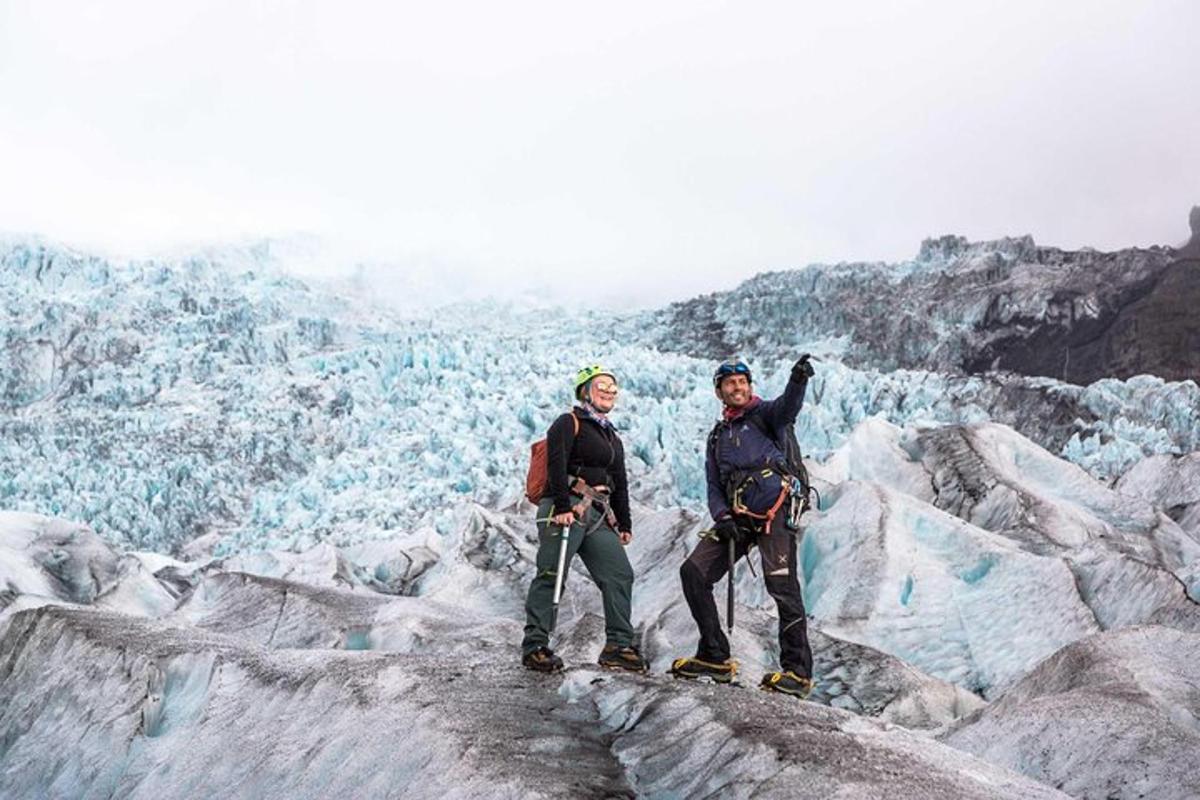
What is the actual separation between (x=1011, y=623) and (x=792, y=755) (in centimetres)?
914

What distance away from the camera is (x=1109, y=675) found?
20.1 ft

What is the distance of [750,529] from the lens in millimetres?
5402

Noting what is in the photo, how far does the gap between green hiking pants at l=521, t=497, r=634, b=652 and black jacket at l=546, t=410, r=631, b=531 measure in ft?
0.48

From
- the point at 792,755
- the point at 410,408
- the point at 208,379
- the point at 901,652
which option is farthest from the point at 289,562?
the point at 208,379

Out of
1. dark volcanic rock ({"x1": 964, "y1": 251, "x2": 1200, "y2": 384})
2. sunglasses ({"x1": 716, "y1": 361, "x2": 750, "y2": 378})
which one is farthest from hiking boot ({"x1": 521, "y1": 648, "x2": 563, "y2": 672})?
dark volcanic rock ({"x1": 964, "y1": 251, "x2": 1200, "y2": 384})

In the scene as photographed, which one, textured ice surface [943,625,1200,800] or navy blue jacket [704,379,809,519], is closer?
textured ice surface [943,625,1200,800]

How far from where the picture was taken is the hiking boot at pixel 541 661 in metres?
5.36

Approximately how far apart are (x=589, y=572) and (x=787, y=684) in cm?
120

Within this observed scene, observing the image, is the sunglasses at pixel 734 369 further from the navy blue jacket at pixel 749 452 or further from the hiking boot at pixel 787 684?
the hiking boot at pixel 787 684

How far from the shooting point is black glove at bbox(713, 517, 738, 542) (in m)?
5.33

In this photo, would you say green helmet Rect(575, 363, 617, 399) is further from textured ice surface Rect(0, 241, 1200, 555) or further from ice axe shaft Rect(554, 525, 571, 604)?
textured ice surface Rect(0, 241, 1200, 555)

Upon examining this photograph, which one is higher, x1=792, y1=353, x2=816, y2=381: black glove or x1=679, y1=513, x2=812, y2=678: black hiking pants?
x1=792, y1=353, x2=816, y2=381: black glove

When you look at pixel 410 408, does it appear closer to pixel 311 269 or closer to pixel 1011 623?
pixel 1011 623

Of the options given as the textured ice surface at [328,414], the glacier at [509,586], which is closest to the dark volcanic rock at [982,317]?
the textured ice surface at [328,414]
